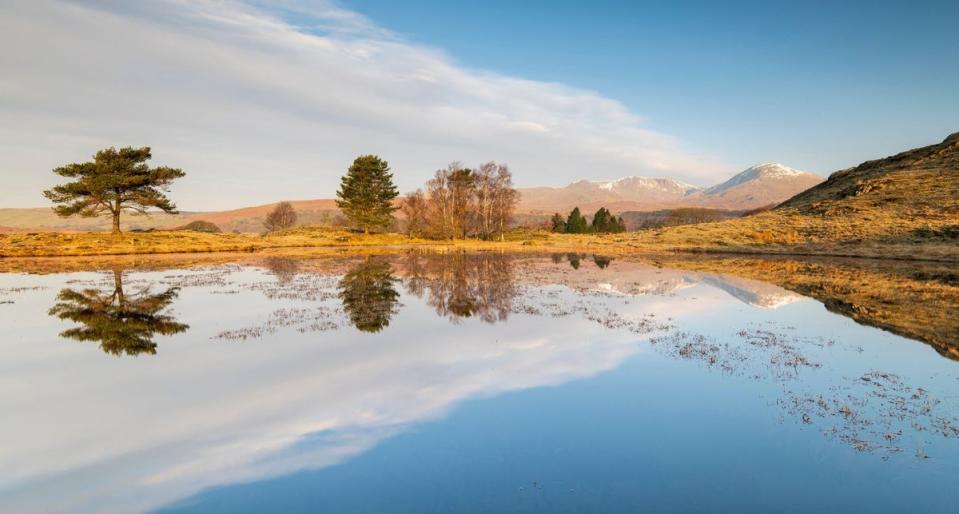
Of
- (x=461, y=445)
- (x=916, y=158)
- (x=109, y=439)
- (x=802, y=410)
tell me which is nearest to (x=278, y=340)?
(x=109, y=439)

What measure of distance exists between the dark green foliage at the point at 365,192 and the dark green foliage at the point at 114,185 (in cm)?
3318

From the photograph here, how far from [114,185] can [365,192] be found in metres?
44.3

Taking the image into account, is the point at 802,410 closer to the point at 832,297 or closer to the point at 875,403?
the point at 875,403

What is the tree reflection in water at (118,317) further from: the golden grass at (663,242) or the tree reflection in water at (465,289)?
the golden grass at (663,242)

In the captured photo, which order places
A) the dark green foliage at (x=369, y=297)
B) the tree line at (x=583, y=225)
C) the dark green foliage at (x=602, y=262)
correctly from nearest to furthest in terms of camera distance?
the dark green foliage at (x=369, y=297) → the dark green foliage at (x=602, y=262) → the tree line at (x=583, y=225)

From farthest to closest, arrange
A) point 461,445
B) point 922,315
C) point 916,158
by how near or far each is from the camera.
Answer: point 916,158 < point 922,315 < point 461,445

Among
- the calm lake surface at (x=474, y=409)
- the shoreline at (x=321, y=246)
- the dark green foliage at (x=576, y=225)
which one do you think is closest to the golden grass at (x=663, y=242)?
the shoreline at (x=321, y=246)

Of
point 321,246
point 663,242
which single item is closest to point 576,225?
point 663,242

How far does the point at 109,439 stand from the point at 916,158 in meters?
150

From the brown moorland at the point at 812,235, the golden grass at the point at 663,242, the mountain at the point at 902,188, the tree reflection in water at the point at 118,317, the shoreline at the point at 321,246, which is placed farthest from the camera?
the mountain at the point at 902,188

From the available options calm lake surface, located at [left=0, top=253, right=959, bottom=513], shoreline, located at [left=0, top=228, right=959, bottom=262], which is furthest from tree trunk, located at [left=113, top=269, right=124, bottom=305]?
shoreline, located at [left=0, top=228, right=959, bottom=262]

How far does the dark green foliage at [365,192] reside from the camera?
101 meters

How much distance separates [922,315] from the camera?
81.1 ft

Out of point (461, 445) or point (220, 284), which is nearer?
point (461, 445)
